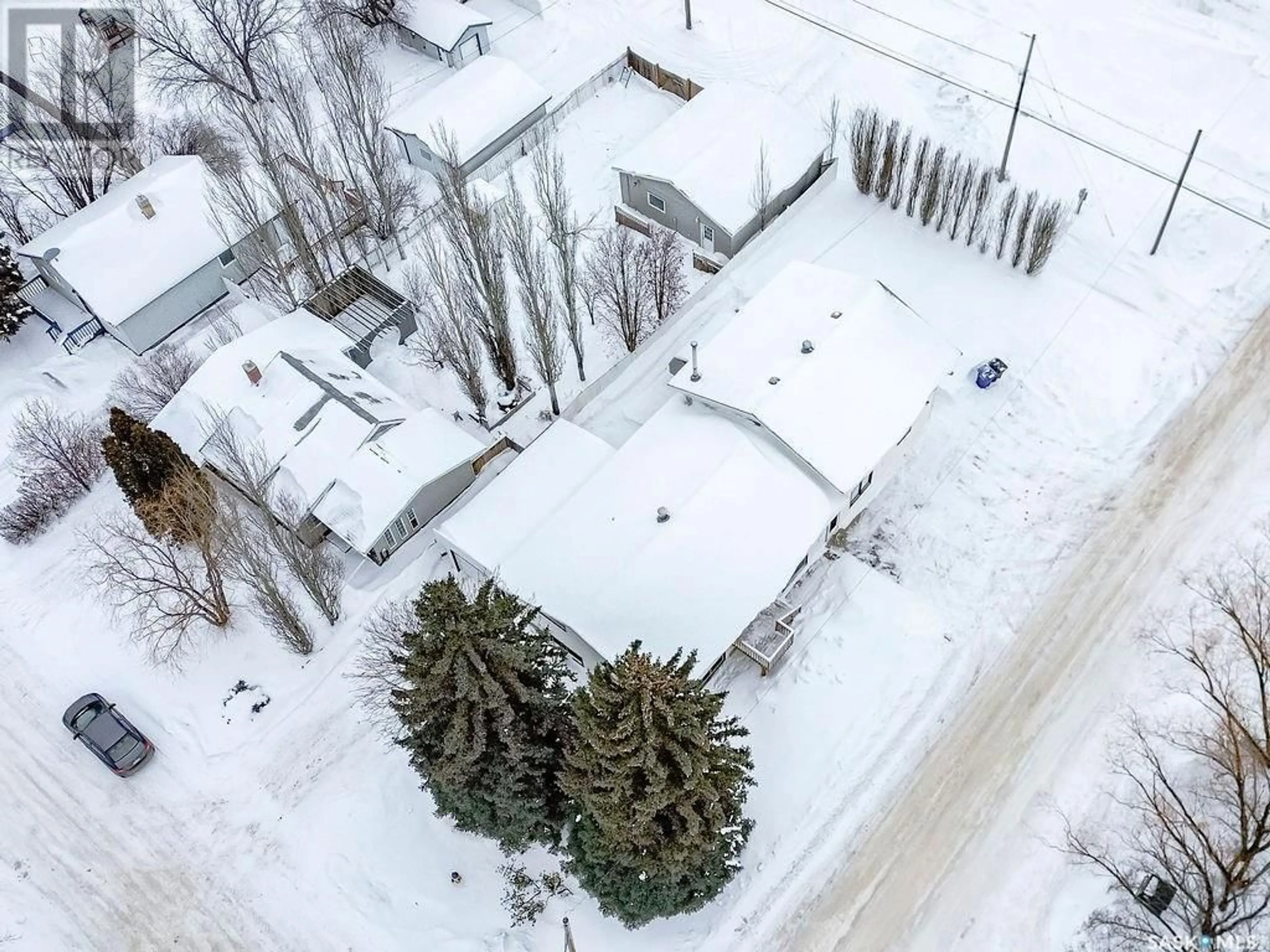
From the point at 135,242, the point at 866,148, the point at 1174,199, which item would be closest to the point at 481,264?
the point at 135,242

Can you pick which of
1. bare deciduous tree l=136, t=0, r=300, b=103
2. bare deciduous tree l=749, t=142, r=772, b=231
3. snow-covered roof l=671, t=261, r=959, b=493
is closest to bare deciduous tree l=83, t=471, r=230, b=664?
snow-covered roof l=671, t=261, r=959, b=493

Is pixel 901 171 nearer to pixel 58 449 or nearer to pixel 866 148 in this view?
pixel 866 148

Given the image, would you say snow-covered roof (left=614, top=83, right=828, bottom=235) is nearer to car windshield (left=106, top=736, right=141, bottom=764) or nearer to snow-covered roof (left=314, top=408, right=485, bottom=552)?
snow-covered roof (left=314, top=408, right=485, bottom=552)

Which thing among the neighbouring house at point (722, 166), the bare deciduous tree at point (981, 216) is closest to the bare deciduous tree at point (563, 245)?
the neighbouring house at point (722, 166)

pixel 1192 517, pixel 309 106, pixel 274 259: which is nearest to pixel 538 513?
pixel 274 259

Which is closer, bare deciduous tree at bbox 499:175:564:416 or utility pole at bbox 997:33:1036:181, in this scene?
bare deciduous tree at bbox 499:175:564:416

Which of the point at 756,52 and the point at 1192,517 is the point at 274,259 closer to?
the point at 756,52

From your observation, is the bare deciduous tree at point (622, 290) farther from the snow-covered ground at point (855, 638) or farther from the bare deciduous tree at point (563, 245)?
the snow-covered ground at point (855, 638)
